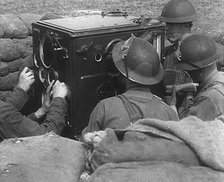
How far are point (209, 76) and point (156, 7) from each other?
586cm

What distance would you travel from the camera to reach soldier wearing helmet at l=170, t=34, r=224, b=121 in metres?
3.51

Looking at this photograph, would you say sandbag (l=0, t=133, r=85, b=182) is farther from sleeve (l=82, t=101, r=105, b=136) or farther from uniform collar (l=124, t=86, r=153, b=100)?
uniform collar (l=124, t=86, r=153, b=100)

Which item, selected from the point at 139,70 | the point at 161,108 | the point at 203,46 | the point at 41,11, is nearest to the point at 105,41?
the point at 139,70

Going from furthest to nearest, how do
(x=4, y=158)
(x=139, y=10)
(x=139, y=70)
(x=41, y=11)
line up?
(x=139, y=10) → (x=41, y=11) → (x=139, y=70) → (x=4, y=158)

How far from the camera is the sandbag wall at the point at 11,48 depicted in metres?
5.46

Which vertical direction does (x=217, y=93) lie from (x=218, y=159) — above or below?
below

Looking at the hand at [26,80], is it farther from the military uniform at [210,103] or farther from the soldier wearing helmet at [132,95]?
the military uniform at [210,103]

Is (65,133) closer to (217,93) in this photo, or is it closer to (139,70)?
(139,70)

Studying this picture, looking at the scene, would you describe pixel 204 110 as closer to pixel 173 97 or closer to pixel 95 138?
pixel 173 97

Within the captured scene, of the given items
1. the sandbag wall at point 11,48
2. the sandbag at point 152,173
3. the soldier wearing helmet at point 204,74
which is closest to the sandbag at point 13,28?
the sandbag wall at point 11,48

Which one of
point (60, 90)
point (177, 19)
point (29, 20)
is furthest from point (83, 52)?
point (29, 20)

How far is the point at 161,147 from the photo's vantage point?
216cm

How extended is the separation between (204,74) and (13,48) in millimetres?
2630

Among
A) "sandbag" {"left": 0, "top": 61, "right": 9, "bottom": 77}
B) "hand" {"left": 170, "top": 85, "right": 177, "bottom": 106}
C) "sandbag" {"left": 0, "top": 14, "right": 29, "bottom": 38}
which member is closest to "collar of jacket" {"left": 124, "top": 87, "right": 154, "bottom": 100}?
"hand" {"left": 170, "top": 85, "right": 177, "bottom": 106}
